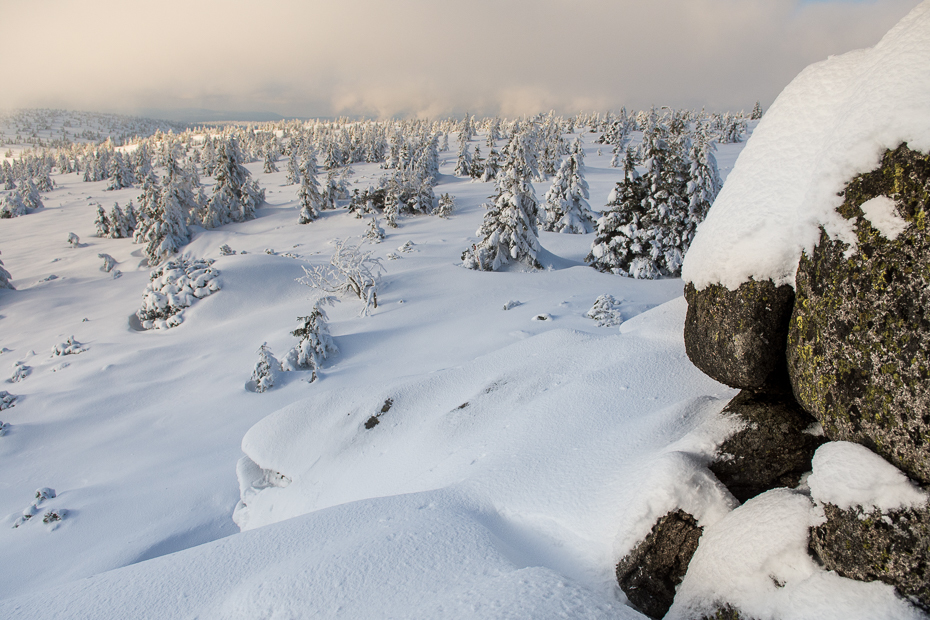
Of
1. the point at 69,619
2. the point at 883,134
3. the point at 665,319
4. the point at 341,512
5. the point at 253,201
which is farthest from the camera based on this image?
the point at 253,201

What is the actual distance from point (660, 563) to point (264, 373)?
35.3 feet

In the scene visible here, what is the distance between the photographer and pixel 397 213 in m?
36.4

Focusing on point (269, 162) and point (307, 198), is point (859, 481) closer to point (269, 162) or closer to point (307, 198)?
point (307, 198)

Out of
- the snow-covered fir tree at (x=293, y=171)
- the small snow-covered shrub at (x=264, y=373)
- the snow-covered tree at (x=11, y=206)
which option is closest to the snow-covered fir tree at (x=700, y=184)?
the small snow-covered shrub at (x=264, y=373)

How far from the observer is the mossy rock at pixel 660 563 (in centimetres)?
330

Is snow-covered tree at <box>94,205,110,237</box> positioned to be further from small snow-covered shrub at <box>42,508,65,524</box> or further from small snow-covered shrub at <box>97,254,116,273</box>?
small snow-covered shrub at <box>42,508,65,524</box>

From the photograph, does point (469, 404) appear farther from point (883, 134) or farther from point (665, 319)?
point (883, 134)

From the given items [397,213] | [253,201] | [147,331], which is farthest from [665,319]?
[253,201]

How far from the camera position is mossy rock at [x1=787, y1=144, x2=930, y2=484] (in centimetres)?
229

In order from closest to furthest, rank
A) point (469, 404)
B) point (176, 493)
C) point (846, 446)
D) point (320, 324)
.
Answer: point (846, 446) < point (469, 404) < point (176, 493) < point (320, 324)

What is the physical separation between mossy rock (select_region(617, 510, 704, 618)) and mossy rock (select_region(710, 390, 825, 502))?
0.54 meters

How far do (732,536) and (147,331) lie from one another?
21.7 meters

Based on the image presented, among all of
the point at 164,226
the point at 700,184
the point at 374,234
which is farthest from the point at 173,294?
the point at 700,184

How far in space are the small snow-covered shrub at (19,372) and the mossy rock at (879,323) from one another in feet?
69.7
